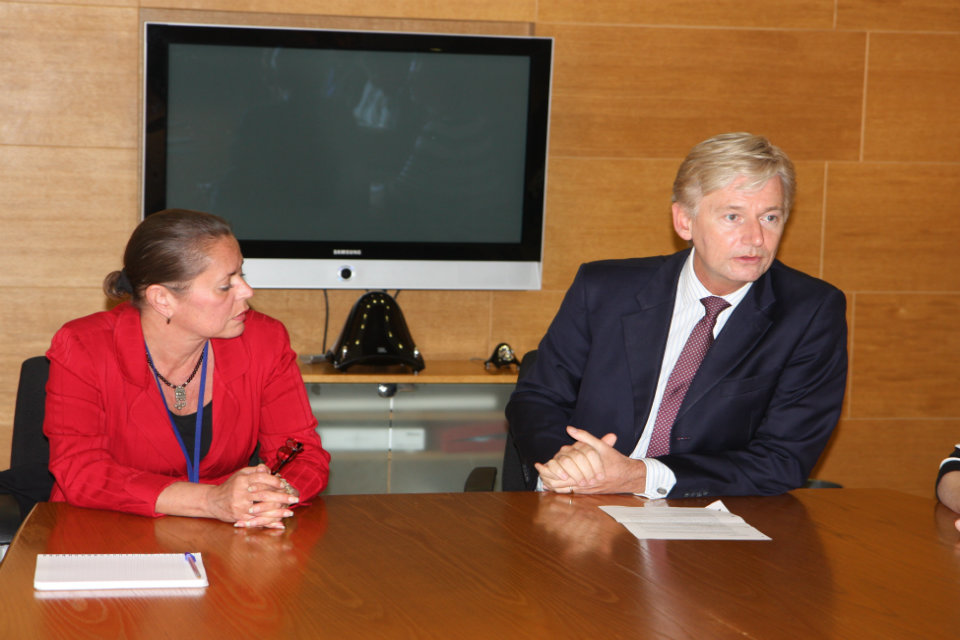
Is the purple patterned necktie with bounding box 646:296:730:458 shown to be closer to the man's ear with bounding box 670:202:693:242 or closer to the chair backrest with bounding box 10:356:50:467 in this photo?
the man's ear with bounding box 670:202:693:242

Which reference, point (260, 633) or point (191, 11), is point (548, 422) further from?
point (191, 11)

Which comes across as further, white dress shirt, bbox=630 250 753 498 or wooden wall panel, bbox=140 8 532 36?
wooden wall panel, bbox=140 8 532 36

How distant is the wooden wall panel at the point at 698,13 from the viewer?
402 centimetres

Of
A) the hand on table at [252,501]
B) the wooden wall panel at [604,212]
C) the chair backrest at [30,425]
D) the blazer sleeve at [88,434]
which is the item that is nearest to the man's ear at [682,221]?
the hand on table at [252,501]

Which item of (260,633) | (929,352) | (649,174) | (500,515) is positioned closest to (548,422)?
(500,515)

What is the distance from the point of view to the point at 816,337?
2.33 meters

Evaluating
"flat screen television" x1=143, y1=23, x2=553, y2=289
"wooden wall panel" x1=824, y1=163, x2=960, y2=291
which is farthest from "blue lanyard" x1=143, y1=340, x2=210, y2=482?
"wooden wall panel" x1=824, y1=163, x2=960, y2=291

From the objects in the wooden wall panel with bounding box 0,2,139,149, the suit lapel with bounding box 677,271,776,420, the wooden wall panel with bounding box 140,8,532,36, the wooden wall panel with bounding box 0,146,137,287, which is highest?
the wooden wall panel with bounding box 140,8,532,36

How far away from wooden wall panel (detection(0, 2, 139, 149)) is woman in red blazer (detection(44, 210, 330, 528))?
1694mm

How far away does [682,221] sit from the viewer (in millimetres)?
2420

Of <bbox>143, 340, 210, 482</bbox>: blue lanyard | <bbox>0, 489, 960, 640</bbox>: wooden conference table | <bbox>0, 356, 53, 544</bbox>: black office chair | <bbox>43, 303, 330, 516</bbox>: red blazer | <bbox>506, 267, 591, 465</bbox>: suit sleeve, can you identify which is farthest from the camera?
<bbox>506, 267, 591, 465</bbox>: suit sleeve

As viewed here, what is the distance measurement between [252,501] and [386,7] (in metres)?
2.60

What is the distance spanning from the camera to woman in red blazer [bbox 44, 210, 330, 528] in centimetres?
207

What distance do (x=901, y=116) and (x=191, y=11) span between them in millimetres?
2841
